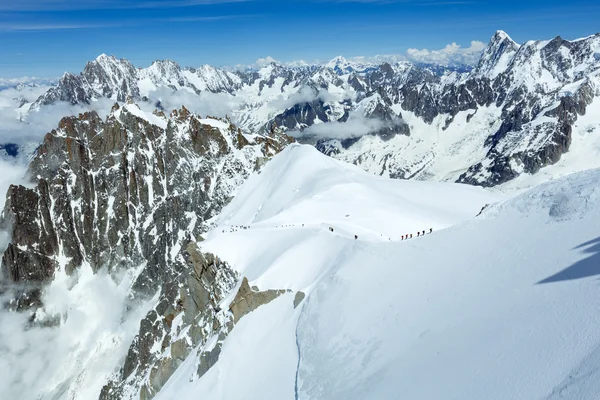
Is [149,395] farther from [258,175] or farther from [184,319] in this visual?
[258,175]

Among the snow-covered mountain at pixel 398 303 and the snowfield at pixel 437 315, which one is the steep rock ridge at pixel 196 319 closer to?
the snow-covered mountain at pixel 398 303

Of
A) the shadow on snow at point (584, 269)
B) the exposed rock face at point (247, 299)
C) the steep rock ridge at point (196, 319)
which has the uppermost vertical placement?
the shadow on snow at point (584, 269)

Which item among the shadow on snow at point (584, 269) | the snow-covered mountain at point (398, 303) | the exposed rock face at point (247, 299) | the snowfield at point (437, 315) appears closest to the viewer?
the snowfield at point (437, 315)

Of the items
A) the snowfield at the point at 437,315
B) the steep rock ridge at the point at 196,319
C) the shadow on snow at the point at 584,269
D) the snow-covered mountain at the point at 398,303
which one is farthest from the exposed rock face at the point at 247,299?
the shadow on snow at the point at 584,269

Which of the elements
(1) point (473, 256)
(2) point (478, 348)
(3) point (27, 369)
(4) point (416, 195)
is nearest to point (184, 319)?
(4) point (416, 195)

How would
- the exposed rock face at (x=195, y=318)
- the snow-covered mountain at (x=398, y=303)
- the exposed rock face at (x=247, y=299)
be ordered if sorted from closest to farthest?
the snow-covered mountain at (x=398, y=303) → the exposed rock face at (x=247, y=299) → the exposed rock face at (x=195, y=318)
